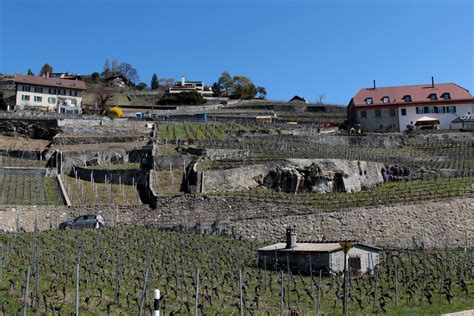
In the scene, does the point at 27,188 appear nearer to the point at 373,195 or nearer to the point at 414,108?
the point at 373,195

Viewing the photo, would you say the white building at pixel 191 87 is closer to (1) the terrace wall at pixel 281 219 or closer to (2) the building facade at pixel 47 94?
(2) the building facade at pixel 47 94

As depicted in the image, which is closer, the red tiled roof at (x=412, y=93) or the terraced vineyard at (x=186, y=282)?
the terraced vineyard at (x=186, y=282)

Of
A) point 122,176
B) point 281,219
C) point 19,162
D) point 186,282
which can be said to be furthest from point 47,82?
point 186,282

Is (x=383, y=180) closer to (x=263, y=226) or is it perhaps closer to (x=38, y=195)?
(x=263, y=226)

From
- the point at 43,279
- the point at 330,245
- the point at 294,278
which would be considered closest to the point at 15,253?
the point at 43,279

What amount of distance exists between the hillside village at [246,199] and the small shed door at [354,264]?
0.42 ft

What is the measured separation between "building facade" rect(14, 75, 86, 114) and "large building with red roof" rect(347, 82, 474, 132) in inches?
1628

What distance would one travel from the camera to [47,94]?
85250mm

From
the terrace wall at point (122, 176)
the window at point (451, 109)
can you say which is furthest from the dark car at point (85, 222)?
the window at point (451, 109)

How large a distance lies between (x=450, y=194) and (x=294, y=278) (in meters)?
21.8

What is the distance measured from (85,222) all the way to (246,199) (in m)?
10.2

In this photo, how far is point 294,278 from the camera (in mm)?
23078

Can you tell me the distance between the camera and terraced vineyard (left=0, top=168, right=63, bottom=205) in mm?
37750

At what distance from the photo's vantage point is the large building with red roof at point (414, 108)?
74.1m
